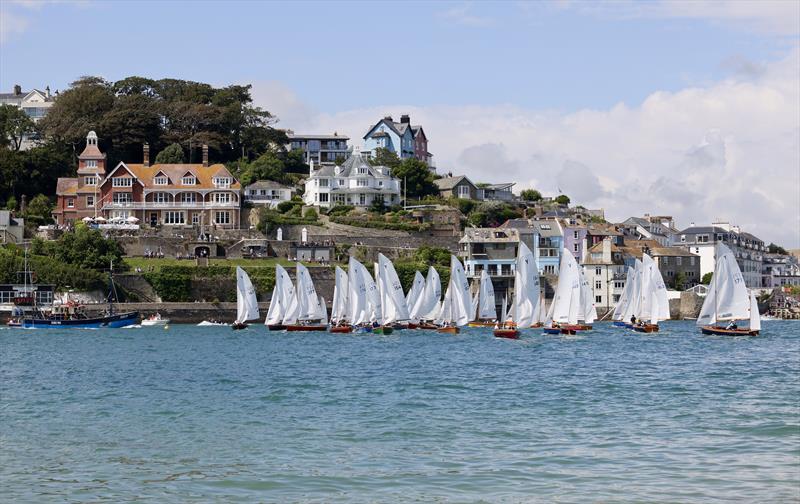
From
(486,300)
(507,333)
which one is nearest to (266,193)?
(486,300)

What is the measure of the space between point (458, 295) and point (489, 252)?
111ft

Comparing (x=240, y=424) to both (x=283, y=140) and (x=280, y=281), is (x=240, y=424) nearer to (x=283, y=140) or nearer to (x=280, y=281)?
(x=280, y=281)

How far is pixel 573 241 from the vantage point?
119 m

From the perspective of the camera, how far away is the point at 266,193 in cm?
11950

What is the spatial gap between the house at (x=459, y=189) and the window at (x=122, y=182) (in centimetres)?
3510

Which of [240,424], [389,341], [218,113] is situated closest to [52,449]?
[240,424]

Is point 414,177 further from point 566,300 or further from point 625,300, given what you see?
point 566,300

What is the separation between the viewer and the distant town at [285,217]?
104938 millimetres

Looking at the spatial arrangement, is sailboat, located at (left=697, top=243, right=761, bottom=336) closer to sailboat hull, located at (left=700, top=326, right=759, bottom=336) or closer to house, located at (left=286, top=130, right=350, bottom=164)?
sailboat hull, located at (left=700, top=326, right=759, bottom=336)

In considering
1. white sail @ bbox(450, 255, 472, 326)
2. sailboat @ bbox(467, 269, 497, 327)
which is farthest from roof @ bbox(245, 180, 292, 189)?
white sail @ bbox(450, 255, 472, 326)

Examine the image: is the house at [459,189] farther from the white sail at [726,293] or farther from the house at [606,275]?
the white sail at [726,293]

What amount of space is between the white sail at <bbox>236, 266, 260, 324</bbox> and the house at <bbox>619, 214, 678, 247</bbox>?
5971 cm

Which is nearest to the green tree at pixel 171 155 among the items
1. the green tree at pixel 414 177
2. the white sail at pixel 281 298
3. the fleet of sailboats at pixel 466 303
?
the green tree at pixel 414 177

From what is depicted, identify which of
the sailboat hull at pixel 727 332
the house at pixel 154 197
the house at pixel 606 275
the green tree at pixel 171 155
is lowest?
the sailboat hull at pixel 727 332
